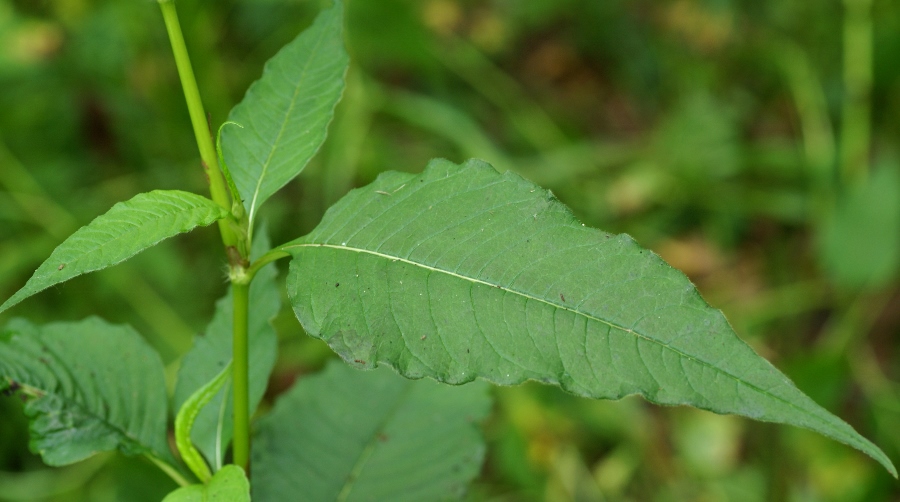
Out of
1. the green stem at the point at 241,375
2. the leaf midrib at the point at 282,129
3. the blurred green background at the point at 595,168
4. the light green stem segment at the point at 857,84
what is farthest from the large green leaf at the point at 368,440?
the light green stem segment at the point at 857,84

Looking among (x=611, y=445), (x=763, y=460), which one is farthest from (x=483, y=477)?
(x=763, y=460)

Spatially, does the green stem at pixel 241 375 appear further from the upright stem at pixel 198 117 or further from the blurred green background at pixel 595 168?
the blurred green background at pixel 595 168

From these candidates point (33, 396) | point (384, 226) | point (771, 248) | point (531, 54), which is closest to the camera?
point (384, 226)

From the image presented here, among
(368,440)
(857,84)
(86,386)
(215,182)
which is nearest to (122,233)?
(215,182)

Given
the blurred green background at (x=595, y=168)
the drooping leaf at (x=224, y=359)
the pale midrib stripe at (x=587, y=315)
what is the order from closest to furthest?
the pale midrib stripe at (x=587, y=315)
the drooping leaf at (x=224, y=359)
the blurred green background at (x=595, y=168)

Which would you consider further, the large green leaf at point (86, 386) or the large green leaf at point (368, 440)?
the large green leaf at point (368, 440)

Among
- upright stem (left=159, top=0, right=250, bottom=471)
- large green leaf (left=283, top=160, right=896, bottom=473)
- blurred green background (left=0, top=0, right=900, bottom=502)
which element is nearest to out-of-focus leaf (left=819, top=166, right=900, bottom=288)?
blurred green background (left=0, top=0, right=900, bottom=502)

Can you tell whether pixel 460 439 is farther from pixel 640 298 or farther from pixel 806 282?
pixel 806 282
